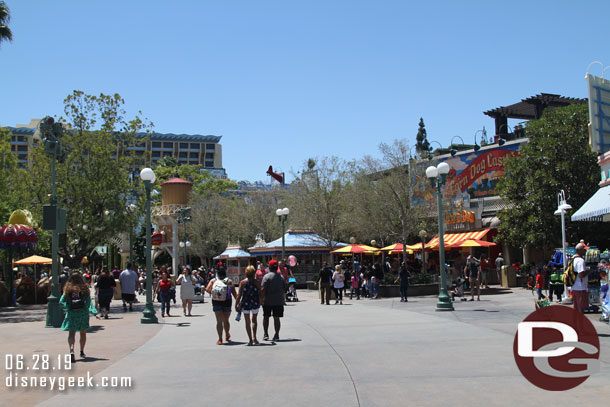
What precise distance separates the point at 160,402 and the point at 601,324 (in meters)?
10.8

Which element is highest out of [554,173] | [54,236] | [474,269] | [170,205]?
[170,205]

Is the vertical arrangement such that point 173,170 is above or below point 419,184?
above

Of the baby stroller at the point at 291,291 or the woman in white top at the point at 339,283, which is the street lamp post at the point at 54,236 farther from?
the baby stroller at the point at 291,291

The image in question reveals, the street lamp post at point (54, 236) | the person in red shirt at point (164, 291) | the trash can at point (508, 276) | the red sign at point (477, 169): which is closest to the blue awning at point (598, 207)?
the trash can at point (508, 276)

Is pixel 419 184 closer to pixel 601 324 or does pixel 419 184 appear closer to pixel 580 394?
pixel 601 324

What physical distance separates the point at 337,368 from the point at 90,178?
1847 centimetres

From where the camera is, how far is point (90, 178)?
24859 millimetres

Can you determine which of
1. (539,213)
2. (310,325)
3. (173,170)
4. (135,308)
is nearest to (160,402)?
(310,325)

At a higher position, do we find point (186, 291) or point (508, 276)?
point (508, 276)

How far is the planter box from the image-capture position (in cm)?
2764

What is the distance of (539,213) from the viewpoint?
31031 mm

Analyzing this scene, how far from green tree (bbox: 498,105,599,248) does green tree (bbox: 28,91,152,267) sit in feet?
62.8

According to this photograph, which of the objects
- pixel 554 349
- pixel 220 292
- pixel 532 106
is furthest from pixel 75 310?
pixel 532 106

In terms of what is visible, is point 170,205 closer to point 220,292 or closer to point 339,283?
point 339,283
